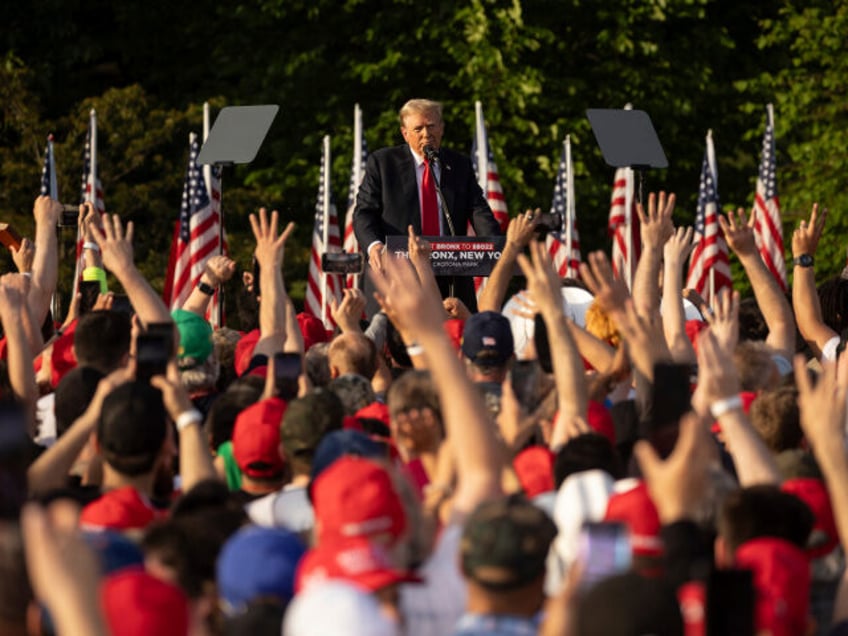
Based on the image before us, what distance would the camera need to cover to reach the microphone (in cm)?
1096

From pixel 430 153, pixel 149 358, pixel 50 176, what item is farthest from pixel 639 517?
pixel 50 176

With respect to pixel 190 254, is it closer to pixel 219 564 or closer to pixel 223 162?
pixel 223 162

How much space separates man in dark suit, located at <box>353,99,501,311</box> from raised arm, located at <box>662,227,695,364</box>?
272 cm

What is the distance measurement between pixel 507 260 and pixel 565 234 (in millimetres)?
12041

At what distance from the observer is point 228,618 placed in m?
4.50

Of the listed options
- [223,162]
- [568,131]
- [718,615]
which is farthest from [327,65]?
[718,615]

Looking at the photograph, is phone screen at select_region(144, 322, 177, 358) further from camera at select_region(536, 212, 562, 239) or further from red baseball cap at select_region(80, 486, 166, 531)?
camera at select_region(536, 212, 562, 239)

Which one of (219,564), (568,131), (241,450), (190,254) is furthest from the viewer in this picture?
(568,131)

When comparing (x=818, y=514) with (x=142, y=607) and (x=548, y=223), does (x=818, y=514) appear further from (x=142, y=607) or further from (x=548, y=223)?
(x=548, y=223)

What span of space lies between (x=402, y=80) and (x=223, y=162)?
17690mm

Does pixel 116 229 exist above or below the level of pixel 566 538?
above

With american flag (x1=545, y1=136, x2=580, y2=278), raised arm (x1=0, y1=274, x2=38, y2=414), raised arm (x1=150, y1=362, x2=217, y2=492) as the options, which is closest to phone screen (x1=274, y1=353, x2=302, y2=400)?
raised arm (x1=150, y1=362, x2=217, y2=492)

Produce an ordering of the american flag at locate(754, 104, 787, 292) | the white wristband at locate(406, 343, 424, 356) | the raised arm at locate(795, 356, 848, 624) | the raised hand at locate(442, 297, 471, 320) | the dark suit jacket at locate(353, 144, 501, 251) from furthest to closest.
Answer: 1. the american flag at locate(754, 104, 787, 292)
2. the dark suit jacket at locate(353, 144, 501, 251)
3. the raised hand at locate(442, 297, 471, 320)
4. the white wristband at locate(406, 343, 424, 356)
5. the raised arm at locate(795, 356, 848, 624)

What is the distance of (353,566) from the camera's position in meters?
4.46
